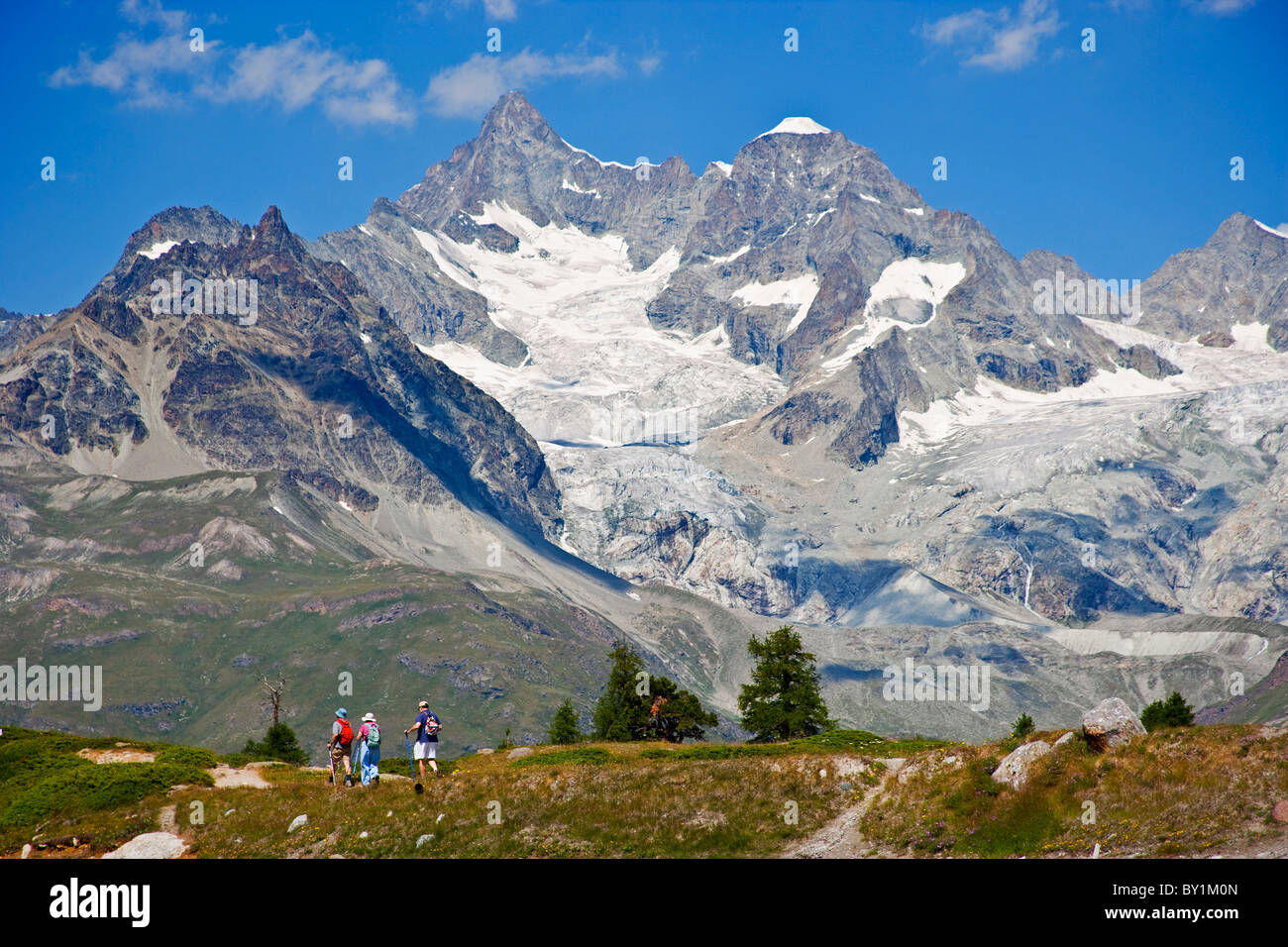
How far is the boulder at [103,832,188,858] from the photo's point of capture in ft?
134

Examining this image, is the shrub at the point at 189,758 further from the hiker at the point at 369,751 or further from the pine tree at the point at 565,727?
the pine tree at the point at 565,727

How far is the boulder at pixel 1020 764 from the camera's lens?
130 ft

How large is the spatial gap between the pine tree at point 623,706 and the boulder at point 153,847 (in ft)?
163

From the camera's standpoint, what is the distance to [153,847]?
41.2m

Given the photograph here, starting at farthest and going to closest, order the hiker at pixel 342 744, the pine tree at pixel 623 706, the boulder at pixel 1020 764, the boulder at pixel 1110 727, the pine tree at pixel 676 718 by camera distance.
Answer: the pine tree at pixel 623 706 → the pine tree at pixel 676 718 → the hiker at pixel 342 744 → the boulder at pixel 1110 727 → the boulder at pixel 1020 764

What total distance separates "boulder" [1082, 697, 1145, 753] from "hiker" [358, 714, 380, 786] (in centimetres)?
2705

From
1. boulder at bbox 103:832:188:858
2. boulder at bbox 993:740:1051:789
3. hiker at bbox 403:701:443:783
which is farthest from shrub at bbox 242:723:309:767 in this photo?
boulder at bbox 993:740:1051:789

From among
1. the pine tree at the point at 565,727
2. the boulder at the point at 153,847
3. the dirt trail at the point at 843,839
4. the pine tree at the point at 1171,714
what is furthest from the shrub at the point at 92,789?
the pine tree at the point at 1171,714

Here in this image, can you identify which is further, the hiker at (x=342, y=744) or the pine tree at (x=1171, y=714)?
the pine tree at (x=1171, y=714)

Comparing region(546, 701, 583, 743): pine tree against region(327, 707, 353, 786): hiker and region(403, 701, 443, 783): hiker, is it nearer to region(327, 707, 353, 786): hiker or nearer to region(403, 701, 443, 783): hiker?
region(403, 701, 443, 783): hiker

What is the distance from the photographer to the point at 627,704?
9606 cm
